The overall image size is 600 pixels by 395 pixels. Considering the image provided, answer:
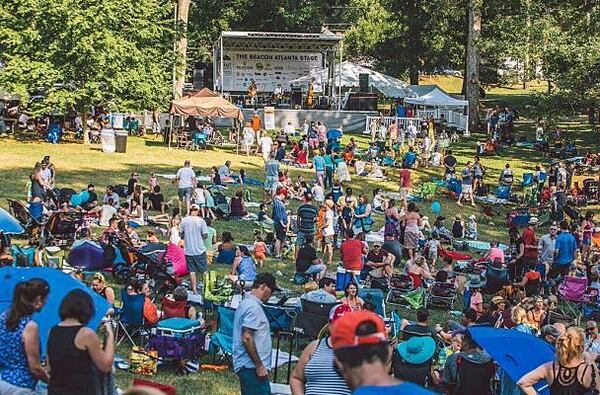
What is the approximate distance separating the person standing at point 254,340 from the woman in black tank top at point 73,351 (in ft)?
4.53

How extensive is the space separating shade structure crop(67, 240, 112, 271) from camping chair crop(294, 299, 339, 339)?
4484mm

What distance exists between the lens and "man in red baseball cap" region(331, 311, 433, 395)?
11.6 feet

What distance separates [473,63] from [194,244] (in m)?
30.6

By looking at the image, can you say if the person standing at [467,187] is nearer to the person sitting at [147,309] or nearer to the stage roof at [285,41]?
the stage roof at [285,41]

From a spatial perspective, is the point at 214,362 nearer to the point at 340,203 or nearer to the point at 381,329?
the point at 381,329

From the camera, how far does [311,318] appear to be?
36.4 ft

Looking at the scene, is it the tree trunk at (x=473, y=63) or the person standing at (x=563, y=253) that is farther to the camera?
the tree trunk at (x=473, y=63)

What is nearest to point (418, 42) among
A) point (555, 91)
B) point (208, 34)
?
point (208, 34)

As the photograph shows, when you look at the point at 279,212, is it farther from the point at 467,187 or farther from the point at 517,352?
the point at 467,187

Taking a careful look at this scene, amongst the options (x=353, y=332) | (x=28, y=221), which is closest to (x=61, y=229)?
(x=28, y=221)

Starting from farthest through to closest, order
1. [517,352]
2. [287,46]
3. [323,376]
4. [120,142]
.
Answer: [287,46] < [120,142] < [517,352] < [323,376]

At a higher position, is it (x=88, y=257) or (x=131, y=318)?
(x=88, y=257)

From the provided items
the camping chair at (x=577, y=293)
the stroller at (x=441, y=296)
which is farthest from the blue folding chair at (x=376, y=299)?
the camping chair at (x=577, y=293)

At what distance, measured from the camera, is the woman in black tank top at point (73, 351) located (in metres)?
5.11
